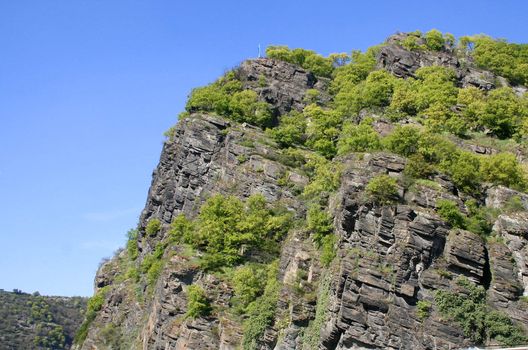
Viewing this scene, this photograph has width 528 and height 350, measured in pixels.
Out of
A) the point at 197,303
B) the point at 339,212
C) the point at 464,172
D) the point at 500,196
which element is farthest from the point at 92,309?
the point at 500,196

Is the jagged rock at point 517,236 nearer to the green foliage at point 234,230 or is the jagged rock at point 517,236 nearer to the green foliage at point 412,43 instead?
the green foliage at point 234,230

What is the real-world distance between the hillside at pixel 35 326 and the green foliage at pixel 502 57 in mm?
130541

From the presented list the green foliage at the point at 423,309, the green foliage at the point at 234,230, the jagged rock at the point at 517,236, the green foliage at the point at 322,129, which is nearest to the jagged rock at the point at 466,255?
the jagged rock at the point at 517,236

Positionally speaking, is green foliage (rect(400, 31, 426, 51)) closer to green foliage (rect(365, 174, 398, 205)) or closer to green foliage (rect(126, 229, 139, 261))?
green foliage (rect(126, 229, 139, 261))

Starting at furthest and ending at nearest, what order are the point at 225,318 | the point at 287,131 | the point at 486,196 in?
the point at 287,131
the point at 225,318
the point at 486,196

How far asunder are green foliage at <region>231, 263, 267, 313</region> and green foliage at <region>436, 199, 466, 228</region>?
711 inches

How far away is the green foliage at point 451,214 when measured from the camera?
43.6m

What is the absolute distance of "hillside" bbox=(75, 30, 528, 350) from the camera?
41.2 meters

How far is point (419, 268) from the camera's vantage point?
41625 millimetres

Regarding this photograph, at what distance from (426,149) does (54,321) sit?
164 meters

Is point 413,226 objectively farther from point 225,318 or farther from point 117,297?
point 117,297

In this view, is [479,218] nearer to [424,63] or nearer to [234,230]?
[234,230]

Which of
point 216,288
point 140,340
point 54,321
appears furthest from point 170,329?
point 54,321

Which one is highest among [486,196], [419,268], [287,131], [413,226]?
[287,131]
